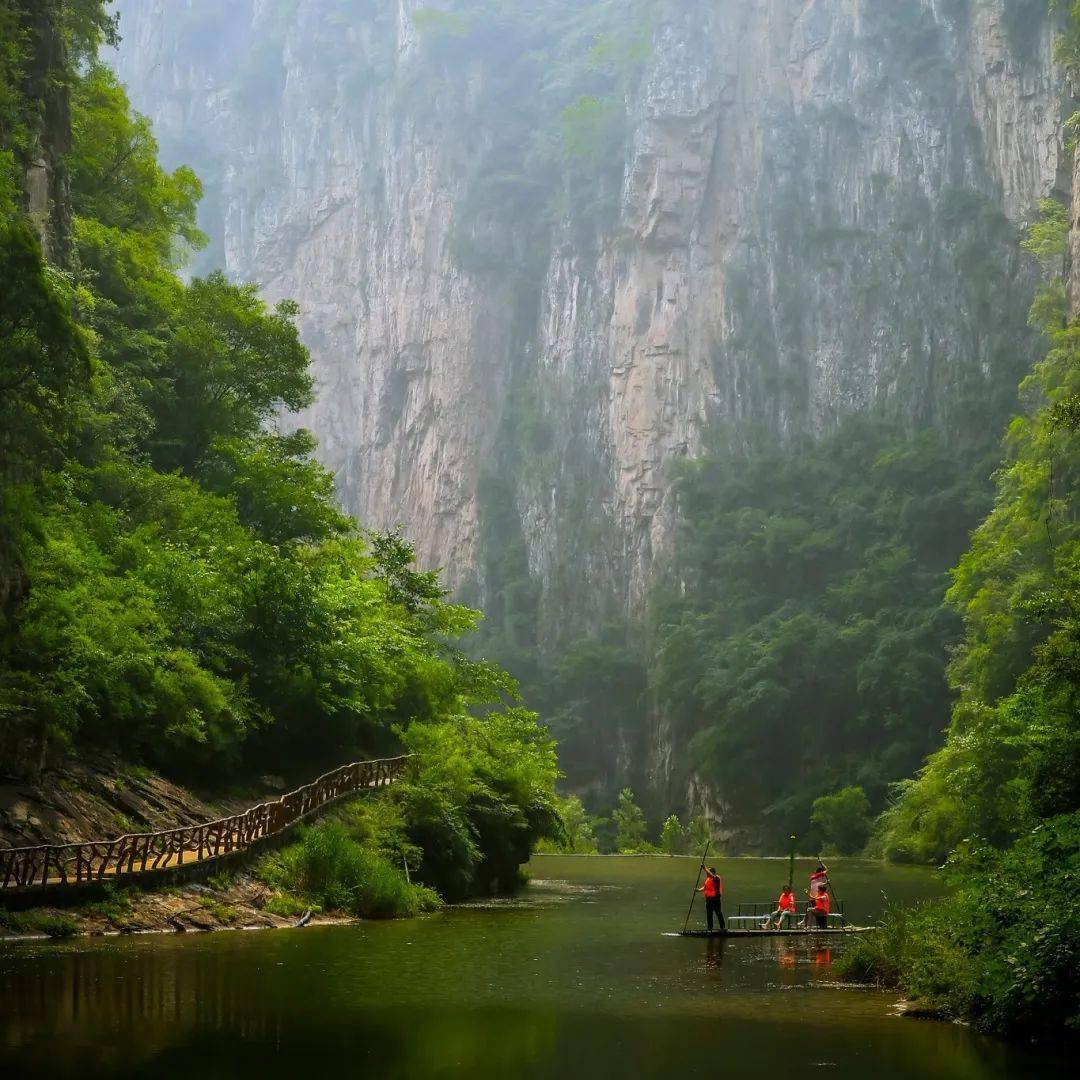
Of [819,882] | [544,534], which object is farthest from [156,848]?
[544,534]

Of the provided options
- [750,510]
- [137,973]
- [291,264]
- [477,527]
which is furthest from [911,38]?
[137,973]

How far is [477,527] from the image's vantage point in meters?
108

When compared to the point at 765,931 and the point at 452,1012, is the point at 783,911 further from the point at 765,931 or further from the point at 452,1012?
the point at 452,1012

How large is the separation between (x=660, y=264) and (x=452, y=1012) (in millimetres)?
91386

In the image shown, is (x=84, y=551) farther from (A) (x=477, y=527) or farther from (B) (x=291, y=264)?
(B) (x=291, y=264)

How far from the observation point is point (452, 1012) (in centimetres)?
1490

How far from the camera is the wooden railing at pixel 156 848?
64.0 ft

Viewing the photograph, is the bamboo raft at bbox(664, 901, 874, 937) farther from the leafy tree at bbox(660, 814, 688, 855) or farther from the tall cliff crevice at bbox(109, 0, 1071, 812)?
the tall cliff crevice at bbox(109, 0, 1071, 812)

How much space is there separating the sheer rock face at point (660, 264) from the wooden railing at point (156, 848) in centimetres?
6165

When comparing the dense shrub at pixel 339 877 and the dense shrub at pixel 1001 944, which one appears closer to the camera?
the dense shrub at pixel 1001 944

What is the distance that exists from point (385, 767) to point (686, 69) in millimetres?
84558

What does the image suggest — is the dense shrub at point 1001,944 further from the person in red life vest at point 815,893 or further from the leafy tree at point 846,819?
the leafy tree at point 846,819

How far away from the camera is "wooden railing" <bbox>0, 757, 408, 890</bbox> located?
19.5m

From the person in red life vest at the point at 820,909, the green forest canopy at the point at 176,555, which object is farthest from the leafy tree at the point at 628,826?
the person in red life vest at the point at 820,909
